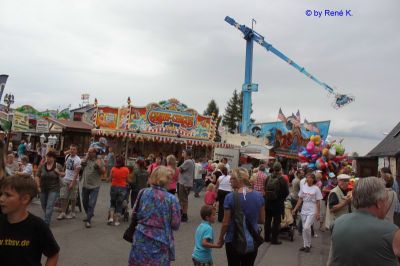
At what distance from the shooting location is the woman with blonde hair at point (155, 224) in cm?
395

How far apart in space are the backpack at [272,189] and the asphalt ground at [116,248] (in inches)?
40.2

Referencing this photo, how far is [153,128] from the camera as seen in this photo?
2392 cm

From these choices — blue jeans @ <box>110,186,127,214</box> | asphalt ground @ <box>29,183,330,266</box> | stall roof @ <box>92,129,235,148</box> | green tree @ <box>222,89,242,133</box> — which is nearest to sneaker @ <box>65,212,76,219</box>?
asphalt ground @ <box>29,183,330,266</box>

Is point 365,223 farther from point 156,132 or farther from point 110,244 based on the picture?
point 156,132

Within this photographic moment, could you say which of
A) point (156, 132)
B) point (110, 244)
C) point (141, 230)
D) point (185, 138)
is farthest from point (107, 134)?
point (141, 230)

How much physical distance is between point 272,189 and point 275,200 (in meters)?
0.24

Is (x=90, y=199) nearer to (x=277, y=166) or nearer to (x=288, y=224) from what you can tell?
(x=277, y=166)

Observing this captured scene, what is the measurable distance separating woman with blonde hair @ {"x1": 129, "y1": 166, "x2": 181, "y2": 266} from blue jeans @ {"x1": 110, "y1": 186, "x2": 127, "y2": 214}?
5.06 meters

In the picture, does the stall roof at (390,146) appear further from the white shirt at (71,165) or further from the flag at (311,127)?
the flag at (311,127)

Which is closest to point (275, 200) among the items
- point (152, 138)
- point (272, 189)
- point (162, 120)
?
point (272, 189)

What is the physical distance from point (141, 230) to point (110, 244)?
3666 mm

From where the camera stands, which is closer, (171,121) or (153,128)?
(153,128)

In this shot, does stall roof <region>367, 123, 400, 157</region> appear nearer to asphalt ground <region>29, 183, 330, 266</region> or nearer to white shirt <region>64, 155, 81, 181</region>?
asphalt ground <region>29, 183, 330, 266</region>

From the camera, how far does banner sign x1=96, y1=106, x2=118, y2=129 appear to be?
74.4 feet
